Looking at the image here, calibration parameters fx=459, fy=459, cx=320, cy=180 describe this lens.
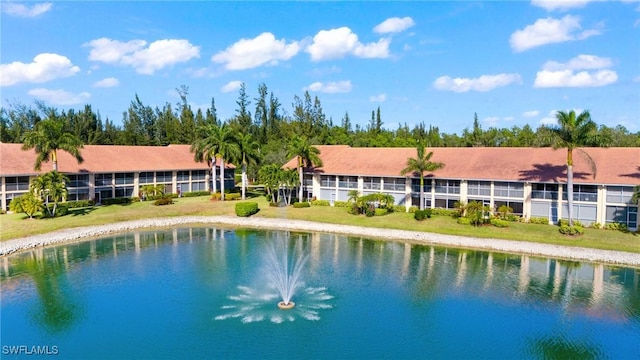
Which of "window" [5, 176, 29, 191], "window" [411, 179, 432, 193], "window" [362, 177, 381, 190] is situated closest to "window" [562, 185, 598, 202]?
"window" [411, 179, 432, 193]

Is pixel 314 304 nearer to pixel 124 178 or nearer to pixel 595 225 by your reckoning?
pixel 595 225

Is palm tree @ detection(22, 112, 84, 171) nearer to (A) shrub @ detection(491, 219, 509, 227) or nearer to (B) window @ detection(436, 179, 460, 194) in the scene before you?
(B) window @ detection(436, 179, 460, 194)

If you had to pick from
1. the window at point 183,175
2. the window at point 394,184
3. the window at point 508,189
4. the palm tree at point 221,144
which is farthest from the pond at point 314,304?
the window at point 183,175

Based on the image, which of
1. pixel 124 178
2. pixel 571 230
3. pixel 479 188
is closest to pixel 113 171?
pixel 124 178

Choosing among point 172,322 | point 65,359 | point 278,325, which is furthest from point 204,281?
point 65,359

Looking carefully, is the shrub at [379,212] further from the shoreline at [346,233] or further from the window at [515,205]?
the window at [515,205]

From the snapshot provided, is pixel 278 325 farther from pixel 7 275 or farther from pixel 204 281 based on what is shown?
pixel 7 275

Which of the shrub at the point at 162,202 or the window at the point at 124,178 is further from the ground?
the window at the point at 124,178
